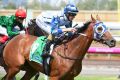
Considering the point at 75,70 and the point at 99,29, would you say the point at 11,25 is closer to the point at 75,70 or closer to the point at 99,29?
the point at 75,70

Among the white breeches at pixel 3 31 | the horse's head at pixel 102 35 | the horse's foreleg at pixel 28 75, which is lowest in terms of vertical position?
the horse's foreleg at pixel 28 75

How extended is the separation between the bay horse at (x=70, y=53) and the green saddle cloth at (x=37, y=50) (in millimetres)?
113

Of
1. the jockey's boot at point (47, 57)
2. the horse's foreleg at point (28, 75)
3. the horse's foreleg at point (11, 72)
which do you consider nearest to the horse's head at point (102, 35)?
the jockey's boot at point (47, 57)

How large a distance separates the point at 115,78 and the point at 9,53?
483 cm

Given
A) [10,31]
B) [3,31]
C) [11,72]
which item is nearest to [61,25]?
[11,72]

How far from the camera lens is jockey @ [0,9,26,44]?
1052 cm

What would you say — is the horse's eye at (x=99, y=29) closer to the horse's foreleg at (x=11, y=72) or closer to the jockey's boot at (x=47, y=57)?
the jockey's boot at (x=47, y=57)

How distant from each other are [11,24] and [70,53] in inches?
76.2

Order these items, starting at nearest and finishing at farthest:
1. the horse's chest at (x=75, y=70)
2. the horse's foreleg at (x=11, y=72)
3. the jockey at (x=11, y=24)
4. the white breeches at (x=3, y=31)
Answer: the horse's chest at (x=75, y=70) < the horse's foreleg at (x=11, y=72) < the jockey at (x=11, y=24) < the white breeches at (x=3, y=31)

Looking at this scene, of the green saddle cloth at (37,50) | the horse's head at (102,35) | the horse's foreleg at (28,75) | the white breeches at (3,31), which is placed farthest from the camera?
the white breeches at (3,31)

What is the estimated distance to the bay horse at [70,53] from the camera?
29.3 ft

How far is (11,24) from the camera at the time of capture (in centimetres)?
1068

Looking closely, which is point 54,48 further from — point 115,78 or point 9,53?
point 115,78

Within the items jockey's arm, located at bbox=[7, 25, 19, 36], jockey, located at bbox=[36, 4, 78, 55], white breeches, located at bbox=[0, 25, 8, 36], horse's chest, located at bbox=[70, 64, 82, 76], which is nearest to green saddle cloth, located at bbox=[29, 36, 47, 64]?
jockey, located at bbox=[36, 4, 78, 55]
